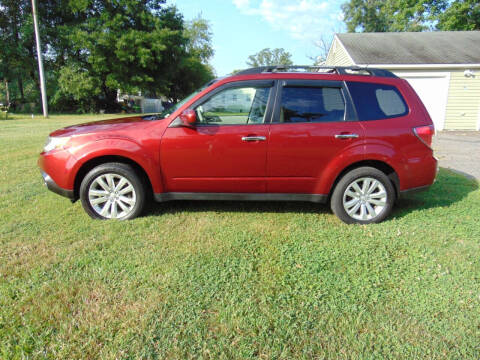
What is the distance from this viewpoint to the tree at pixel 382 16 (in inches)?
1136

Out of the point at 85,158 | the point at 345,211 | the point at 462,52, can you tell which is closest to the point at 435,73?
the point at 462,52

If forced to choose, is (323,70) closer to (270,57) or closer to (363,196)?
(363,196)

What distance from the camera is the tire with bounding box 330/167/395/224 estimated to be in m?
3.61

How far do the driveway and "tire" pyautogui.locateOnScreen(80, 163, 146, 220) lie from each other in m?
6.12

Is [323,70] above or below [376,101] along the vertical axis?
above

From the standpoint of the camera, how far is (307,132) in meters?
3.48

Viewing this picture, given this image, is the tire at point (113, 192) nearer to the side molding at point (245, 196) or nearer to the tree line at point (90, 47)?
the side molding at point (245, 196)

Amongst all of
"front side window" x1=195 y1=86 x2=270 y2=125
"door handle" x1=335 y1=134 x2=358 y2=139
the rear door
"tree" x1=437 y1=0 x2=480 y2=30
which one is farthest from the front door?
"tree" x1=437 y1=0 x2=480 y2=30

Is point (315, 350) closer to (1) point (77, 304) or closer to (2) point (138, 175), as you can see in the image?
(1) point (77, 304)

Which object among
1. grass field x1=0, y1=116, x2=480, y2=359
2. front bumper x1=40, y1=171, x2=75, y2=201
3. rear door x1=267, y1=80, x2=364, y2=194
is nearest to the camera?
grass field x1=0, y1=116, x2=480, y2=359

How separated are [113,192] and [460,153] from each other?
9022 millimetres

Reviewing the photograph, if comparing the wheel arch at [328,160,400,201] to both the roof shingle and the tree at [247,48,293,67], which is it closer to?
the roof shingle

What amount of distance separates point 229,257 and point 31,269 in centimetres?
174

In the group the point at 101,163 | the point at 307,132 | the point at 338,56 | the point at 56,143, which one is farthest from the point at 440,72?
the point at 56,143
